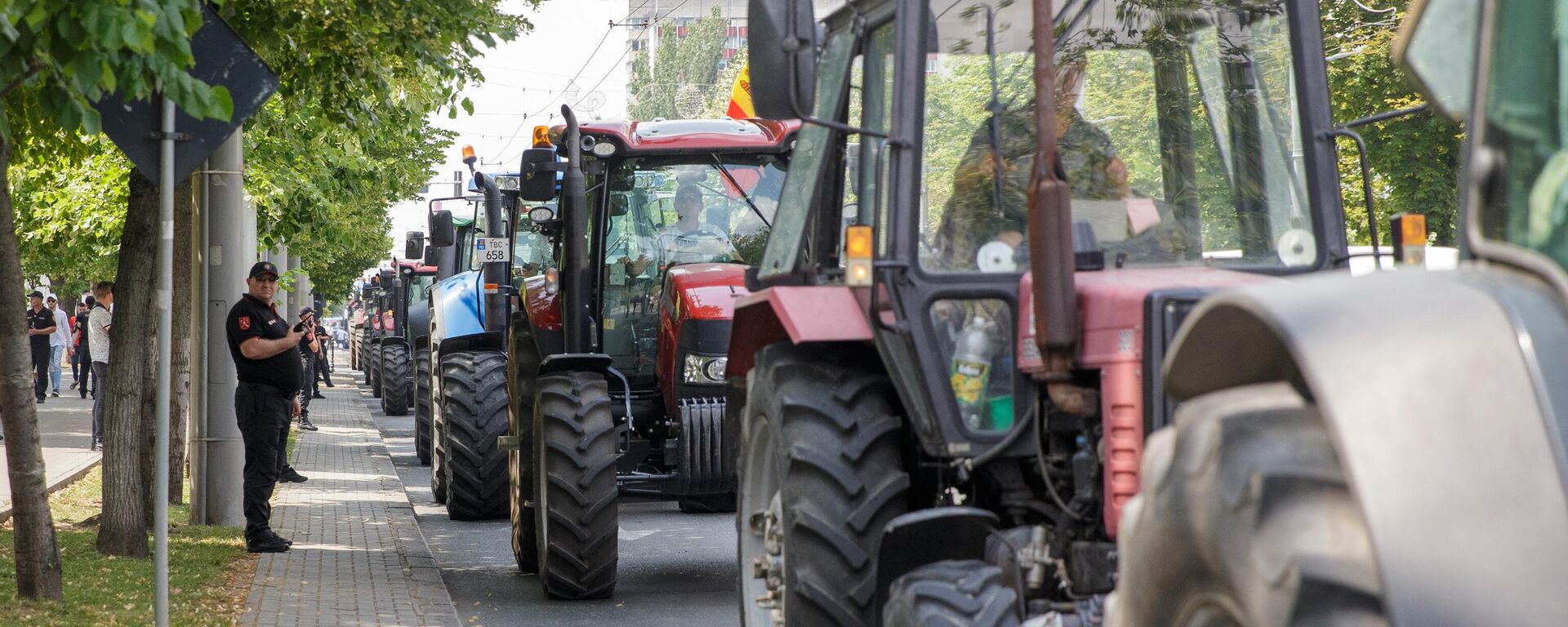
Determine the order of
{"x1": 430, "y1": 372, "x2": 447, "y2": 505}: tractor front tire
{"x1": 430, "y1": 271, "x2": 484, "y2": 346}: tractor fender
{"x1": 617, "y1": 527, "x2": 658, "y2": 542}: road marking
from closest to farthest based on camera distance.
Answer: {"x1": 617, "y1": 527, "x2": 658, "y2": 542}: road marking, {"x1": 430, "y1": 372, "x2": 447, "y2": 505}: tractor front tire, {"x1": 430, "y1": 271, "x2": 484, "y2": 346}: tractor fender

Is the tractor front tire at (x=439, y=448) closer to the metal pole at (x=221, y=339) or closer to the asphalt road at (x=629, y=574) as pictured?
the asphalt road at (x=629, y=574)

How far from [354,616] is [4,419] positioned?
1.82 m

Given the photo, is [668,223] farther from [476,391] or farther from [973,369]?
[973,369]

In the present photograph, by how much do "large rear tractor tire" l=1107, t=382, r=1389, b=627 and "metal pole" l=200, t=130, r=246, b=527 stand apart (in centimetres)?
1066

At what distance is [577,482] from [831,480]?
3.85 meters

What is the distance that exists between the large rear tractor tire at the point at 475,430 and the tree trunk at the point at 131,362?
2.30m

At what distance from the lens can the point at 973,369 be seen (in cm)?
472

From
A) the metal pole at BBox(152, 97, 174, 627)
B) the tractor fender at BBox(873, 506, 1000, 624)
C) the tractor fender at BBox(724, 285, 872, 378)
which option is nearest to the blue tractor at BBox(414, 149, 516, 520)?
the metal pole at BBox(152, 97, 174, 627)

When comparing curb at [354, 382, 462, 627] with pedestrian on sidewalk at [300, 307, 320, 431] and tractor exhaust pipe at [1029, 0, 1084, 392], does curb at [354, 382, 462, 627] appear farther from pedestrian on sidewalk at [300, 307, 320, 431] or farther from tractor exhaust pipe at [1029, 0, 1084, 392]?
pedestrian on sidewalk at [300, 307, 320, 431]

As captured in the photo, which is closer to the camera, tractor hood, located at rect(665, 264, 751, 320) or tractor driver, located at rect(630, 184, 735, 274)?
tractor hood, located at rect(665, 264, 751, 320)

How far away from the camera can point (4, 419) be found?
8.02m

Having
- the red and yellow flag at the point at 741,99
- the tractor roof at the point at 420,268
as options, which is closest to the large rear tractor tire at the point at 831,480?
the red and yellow flag at the point at 741,99

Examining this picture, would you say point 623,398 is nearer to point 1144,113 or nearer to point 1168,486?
point 1144,113

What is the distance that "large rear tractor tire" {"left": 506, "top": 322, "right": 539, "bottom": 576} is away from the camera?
9.48 m
